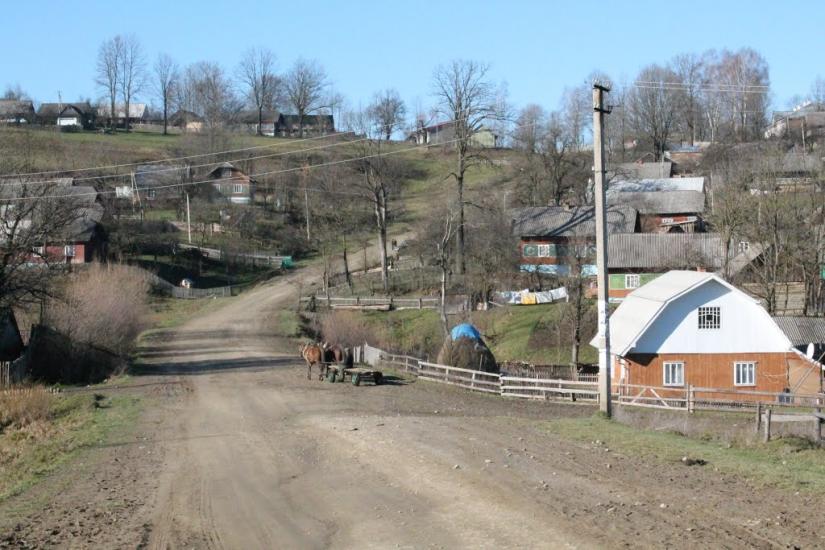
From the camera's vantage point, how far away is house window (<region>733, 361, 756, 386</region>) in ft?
128

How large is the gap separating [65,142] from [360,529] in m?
105

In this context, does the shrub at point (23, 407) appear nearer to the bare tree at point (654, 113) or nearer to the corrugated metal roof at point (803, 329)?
the corrugated metal roof at point (803, 329)

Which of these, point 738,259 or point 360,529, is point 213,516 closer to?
point 360,529

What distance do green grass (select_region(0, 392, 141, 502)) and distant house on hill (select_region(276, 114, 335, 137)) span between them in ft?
369

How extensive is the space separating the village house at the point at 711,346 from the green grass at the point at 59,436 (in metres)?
21.8

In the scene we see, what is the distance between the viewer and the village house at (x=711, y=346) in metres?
38.8

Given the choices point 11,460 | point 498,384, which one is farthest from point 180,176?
point 11,460

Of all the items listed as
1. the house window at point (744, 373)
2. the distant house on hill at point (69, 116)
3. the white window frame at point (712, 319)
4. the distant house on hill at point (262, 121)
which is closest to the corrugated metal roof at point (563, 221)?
the white window frame at point (712, 319)

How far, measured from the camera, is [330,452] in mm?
17656

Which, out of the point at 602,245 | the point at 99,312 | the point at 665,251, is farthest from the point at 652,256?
the point at 602,245

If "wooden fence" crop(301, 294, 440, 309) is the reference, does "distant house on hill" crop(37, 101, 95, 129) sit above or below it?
above

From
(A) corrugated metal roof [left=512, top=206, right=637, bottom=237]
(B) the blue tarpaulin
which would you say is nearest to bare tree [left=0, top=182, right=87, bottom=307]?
(B) the blue tarpaulin

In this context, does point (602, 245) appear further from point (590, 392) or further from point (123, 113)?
point (123, 113)

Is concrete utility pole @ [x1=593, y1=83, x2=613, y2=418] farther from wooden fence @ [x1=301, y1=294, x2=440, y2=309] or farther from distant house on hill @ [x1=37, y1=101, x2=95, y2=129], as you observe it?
distant house on hill @ [x1=37, y1=101, x2=95, y2=129]
